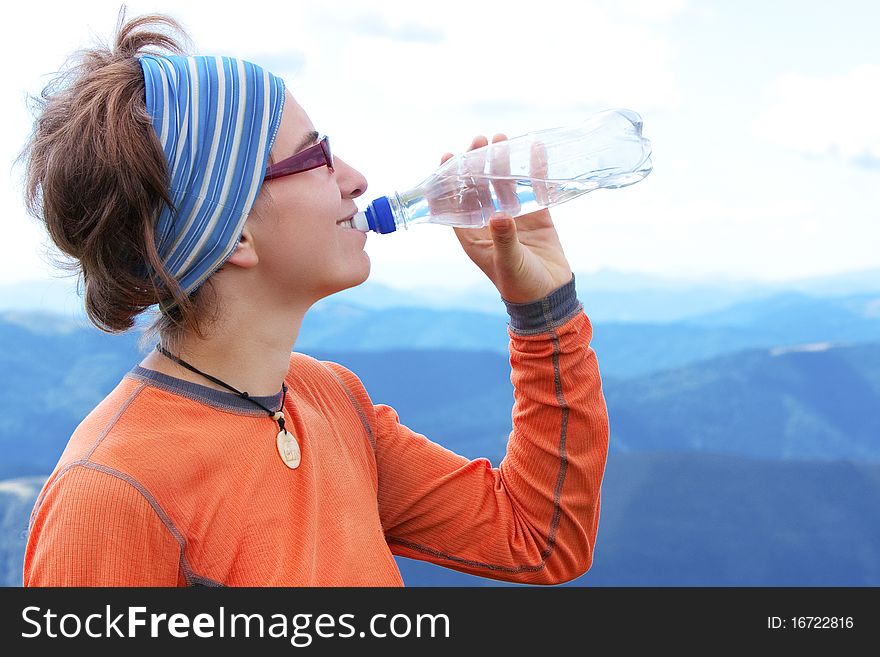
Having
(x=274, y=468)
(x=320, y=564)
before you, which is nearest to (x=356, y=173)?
(x=274, y=468)

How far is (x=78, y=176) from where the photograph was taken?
1423mm

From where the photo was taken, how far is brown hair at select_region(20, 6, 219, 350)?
140 centimetres

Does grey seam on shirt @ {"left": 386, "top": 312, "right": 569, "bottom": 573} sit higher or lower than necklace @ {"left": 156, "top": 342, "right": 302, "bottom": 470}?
lower

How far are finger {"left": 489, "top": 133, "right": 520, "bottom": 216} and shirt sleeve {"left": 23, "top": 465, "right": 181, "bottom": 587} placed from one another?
1.09 m

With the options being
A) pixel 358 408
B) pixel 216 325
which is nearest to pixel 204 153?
pixel 216 325

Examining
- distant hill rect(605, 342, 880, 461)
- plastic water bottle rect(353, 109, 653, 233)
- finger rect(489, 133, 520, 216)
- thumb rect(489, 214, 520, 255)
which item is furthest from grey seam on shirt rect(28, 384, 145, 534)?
A: distant hill rect(605, 342, 880, 461)

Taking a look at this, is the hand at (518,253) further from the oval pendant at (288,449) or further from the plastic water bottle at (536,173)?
the oval pendant at (288,449)

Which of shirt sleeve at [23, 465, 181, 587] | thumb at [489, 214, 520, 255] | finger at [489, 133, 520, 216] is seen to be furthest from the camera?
finger at [489, 133, 520, 216]

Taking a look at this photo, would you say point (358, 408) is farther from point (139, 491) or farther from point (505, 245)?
point (139, 491)

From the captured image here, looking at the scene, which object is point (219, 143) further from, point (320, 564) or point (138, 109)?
point (320, 564)

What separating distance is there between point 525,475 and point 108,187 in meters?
0.95

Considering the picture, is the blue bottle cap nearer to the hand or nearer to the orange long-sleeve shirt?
the hand

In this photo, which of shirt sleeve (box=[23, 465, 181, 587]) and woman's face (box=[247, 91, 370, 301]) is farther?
woman's face (box=[247, 91, 370, 301])

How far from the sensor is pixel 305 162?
1.55 m
